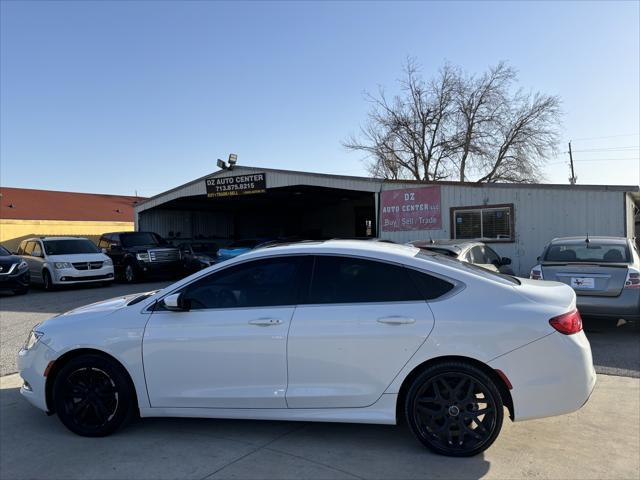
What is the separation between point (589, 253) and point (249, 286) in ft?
21.1

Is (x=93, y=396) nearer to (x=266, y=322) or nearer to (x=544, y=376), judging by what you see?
(x=266, y=322)

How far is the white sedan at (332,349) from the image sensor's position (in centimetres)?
356

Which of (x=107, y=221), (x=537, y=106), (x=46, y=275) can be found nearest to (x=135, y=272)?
(x=46, y=275)

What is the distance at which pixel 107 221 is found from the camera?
3712 cm

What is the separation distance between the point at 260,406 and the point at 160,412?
2.84 feet

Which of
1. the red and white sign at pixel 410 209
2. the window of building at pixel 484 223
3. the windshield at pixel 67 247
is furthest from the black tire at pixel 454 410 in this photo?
the windshield at pixel 67 247

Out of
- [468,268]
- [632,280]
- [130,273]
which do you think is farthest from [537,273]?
[130,273]

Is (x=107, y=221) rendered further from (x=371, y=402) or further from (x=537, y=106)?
(x=371, y=402)

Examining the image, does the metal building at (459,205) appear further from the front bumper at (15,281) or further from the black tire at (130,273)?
the front bumper at (15,281)

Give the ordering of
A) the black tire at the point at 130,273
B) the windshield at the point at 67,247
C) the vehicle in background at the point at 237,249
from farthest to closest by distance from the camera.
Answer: the black tire at the point at 130,273
the vehicle in background at the point at 237,249
the windshield at the point at 67,247

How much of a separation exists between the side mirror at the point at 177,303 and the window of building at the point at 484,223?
12178mm

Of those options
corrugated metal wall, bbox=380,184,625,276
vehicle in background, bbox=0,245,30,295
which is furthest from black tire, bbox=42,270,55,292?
corrugated metal wall, bbox=380,184,625,276

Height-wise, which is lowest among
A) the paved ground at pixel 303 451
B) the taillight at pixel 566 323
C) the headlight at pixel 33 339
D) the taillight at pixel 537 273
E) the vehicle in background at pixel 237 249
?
the paved ground at pixel 303 451

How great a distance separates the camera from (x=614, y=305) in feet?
23.6
